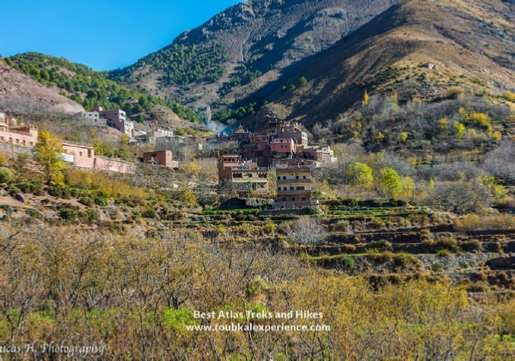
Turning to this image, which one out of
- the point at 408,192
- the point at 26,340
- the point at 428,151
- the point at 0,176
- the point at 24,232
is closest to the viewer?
the point at 26,340

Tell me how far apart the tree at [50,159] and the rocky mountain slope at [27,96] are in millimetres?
43440

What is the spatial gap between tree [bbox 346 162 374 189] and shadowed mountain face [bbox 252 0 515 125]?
3901cm

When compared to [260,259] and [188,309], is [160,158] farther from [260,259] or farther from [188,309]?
[188,309]

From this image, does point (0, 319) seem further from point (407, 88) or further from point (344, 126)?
point (407, 88)

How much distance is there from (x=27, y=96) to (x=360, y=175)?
77860 mm

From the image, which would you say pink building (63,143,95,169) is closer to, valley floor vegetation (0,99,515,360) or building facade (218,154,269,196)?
valley floor vegetation (0,99,515,360)

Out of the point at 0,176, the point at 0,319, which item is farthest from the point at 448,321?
the point at 0,176

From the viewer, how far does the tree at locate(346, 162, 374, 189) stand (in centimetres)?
6091

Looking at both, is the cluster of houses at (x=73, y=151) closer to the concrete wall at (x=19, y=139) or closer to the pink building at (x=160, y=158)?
the concrete wall at (x=19, y=139)

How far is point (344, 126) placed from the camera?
93.1 meters

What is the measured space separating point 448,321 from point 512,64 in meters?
129

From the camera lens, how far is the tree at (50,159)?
1888 inches

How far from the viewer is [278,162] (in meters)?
74.6

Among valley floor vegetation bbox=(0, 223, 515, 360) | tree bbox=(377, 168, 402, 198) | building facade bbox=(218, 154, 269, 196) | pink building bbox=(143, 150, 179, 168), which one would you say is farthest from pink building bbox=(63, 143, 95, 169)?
tree bbox=(377, 168, 402, 198)
